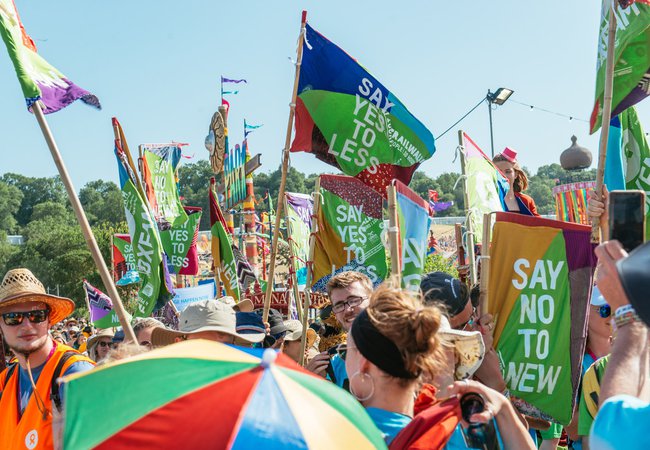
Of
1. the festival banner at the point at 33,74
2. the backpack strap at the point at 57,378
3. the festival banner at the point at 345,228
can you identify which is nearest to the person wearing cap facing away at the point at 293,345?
the festival banner at the point at 345,228

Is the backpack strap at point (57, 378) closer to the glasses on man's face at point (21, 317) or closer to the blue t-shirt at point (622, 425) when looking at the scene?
the glasses on man's face at point (21, 317)

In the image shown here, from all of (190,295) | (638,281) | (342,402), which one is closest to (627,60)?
(638,281)

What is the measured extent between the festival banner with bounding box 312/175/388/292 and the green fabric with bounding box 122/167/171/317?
7.02 ft

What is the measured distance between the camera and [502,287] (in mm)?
4324

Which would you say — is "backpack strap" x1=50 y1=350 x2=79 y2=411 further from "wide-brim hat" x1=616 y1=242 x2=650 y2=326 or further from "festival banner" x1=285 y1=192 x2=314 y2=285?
"festival banner" x1=285 y1=192 x2=314 y2=285

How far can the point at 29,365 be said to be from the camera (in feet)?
13.4

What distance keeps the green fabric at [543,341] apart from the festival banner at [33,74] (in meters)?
2.83

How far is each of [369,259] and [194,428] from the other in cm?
571

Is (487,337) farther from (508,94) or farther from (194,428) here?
(508,94)

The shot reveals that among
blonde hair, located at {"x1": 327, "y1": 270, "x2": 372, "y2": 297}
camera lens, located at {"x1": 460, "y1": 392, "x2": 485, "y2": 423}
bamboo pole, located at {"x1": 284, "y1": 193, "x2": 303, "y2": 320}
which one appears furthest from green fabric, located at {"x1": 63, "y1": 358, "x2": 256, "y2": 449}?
bamboo pole, located at {"x1": 284, "y1": 193, "x2": 303, "y2": 320}

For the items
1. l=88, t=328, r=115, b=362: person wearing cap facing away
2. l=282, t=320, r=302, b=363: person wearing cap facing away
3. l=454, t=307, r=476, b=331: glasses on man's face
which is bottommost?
l=88, t=328, r=115, b=362: person wearing cap facing away

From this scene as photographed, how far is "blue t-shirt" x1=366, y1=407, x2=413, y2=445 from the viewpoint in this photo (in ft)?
8.14

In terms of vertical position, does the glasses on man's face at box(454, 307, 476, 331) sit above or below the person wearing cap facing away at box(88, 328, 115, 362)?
above

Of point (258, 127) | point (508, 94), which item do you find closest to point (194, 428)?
point (508, 94)
